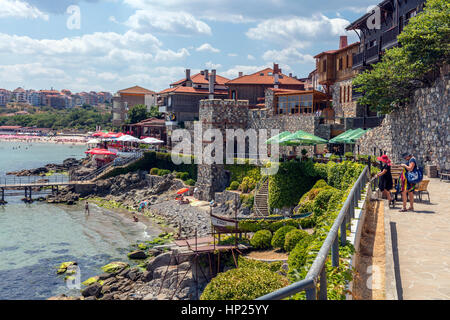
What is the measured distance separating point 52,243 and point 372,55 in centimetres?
3303

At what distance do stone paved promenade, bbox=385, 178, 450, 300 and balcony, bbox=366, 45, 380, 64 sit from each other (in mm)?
27188

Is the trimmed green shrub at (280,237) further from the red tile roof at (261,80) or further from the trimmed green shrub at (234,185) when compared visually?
the red tile roof at (261,80)

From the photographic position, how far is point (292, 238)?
885 inches

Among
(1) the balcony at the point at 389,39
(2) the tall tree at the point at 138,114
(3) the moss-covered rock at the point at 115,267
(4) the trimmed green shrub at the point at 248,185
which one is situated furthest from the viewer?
(2) the tall tree at the point at 138,114

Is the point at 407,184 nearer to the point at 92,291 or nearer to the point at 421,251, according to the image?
the point at 421,251

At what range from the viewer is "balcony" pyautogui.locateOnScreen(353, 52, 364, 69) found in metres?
41.6

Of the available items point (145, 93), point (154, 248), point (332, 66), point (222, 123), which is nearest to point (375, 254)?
point (154, 248)

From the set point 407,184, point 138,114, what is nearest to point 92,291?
point 407,184

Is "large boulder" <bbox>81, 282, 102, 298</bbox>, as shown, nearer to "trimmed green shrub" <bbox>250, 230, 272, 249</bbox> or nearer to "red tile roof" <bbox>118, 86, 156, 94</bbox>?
"trimmed green shrub" <bbox>250, 230, 272, 249</bbox>

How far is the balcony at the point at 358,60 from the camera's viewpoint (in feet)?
136

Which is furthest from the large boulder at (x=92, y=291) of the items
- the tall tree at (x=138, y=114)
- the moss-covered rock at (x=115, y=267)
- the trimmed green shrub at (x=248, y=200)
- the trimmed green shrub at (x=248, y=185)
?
the tall tree at (x=138, y=114)

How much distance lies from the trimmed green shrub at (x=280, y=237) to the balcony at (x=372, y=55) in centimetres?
2221

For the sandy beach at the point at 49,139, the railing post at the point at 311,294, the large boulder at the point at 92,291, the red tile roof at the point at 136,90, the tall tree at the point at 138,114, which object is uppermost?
the red tile roof at the point at 136,90
